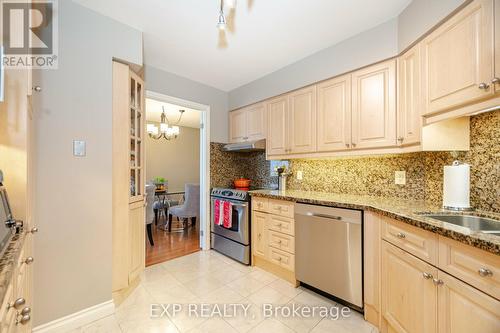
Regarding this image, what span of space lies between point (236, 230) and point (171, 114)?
358 cm

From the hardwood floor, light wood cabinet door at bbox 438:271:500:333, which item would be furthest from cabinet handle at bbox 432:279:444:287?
the hardwood floor

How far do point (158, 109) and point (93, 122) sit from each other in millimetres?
3148

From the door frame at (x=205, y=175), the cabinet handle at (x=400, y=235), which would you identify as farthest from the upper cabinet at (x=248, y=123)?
the cabinet handle at (x=400, y=235)

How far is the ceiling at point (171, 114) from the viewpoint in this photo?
432cm

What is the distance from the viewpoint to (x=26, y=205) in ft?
3.83

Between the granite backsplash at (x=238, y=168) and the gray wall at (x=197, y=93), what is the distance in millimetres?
258

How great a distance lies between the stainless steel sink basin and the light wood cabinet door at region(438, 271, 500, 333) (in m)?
0.49

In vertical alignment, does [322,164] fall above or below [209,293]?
above

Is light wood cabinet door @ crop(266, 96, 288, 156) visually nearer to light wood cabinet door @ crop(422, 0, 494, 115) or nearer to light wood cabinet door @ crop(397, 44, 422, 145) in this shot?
light wood cabinet door @ crop(397, 44, 422, 145)

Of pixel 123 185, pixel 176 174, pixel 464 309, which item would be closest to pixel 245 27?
pixel 123 185

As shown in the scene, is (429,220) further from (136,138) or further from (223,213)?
(136,138)

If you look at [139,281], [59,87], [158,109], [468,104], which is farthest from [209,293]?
[158,109]

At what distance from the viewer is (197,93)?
123 inches

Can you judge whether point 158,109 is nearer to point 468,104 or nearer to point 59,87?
point 59,87
